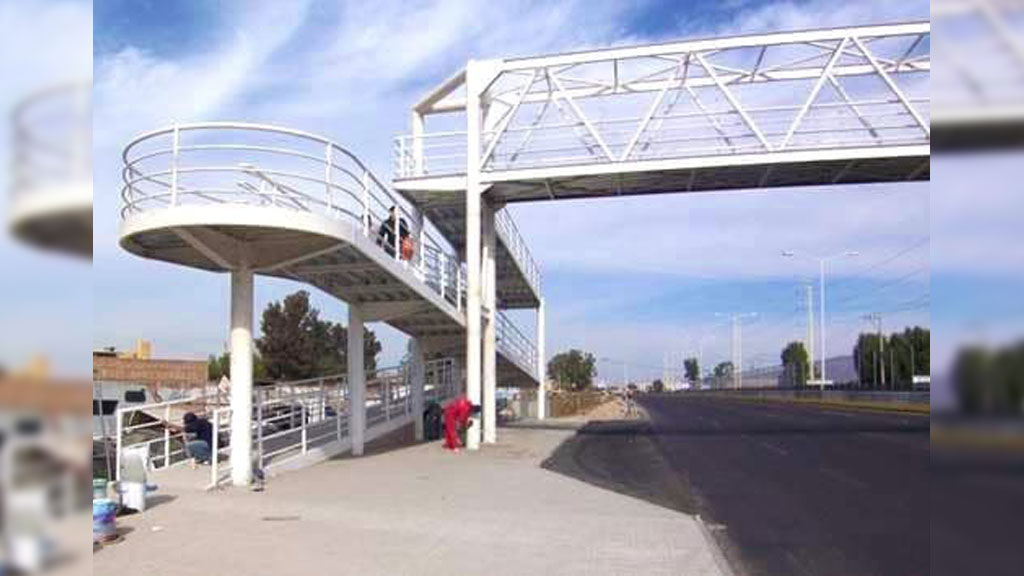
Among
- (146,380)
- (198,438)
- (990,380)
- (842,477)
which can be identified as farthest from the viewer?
(146,380)

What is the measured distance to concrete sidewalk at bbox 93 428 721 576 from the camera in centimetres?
844

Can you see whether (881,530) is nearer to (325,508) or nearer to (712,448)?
(325,508)

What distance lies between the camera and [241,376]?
1455 centimetres

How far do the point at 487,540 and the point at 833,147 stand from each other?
58.0 feet

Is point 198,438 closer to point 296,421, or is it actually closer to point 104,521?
point 296,421

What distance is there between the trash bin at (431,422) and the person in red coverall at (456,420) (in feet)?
9.05

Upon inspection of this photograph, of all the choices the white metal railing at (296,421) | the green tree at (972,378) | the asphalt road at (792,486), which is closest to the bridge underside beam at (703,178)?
the asphalt road at (792,486)

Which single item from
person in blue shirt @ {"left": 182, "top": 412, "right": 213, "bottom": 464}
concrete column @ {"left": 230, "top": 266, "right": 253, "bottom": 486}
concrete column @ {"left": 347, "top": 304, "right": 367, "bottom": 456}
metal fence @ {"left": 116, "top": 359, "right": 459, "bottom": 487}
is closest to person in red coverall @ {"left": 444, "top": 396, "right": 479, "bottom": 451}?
metal fence @ {"left": 116, "top": 359, "right": 459, "bottom": 487}

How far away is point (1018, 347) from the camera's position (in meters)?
1.73

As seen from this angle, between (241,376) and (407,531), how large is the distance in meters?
5.39

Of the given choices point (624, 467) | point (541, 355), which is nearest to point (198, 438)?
point (624, 467)

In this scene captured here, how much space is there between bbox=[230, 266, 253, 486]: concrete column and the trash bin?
1154cm

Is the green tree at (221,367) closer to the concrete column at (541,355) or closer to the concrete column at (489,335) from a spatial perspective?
the concrete column at (541,355)

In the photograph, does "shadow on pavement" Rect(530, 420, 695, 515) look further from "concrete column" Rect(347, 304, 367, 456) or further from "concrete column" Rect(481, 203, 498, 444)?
"concrete column" Rect(347, 304, 367, 456)
